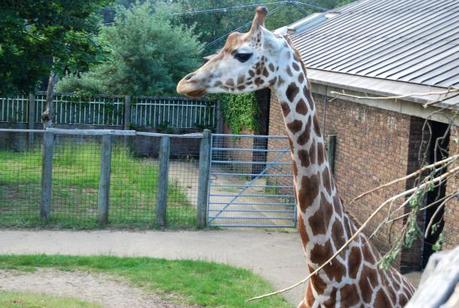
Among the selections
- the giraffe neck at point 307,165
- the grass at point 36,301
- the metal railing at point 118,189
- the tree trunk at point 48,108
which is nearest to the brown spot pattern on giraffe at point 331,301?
the giraffe neck at point 307,165

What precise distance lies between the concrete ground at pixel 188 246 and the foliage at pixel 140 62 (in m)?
12.2

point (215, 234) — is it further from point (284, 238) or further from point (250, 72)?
point (250, 72)

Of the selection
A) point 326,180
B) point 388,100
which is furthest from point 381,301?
point 388,100

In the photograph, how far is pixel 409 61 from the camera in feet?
43.0

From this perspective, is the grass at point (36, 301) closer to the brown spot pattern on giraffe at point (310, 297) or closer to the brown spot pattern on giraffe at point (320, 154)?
the brown spot pattern on giraffe at point (310, 297)

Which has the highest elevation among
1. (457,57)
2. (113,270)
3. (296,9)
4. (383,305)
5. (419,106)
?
(296,9)

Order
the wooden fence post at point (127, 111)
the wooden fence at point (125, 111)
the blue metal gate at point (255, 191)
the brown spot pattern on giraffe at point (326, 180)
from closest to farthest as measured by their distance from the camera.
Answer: the brown spot pattern on giraffe at point (326, 180), the blue metal gate at point (255, 191), the wooden fence post at point (127, 111), the wooden fence at point (125, 111)

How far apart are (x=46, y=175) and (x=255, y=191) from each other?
6069mm

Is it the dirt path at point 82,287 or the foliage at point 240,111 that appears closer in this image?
the dirt path at point 82,287

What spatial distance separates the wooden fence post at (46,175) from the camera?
14250 mm

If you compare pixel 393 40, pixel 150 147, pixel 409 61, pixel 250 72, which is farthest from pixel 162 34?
pixel 250 72

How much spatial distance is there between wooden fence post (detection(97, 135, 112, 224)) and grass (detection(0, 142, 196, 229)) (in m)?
0.20

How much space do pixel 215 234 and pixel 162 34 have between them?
1337 cm

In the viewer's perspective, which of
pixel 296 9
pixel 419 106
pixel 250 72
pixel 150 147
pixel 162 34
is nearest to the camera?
pixel 250 72
